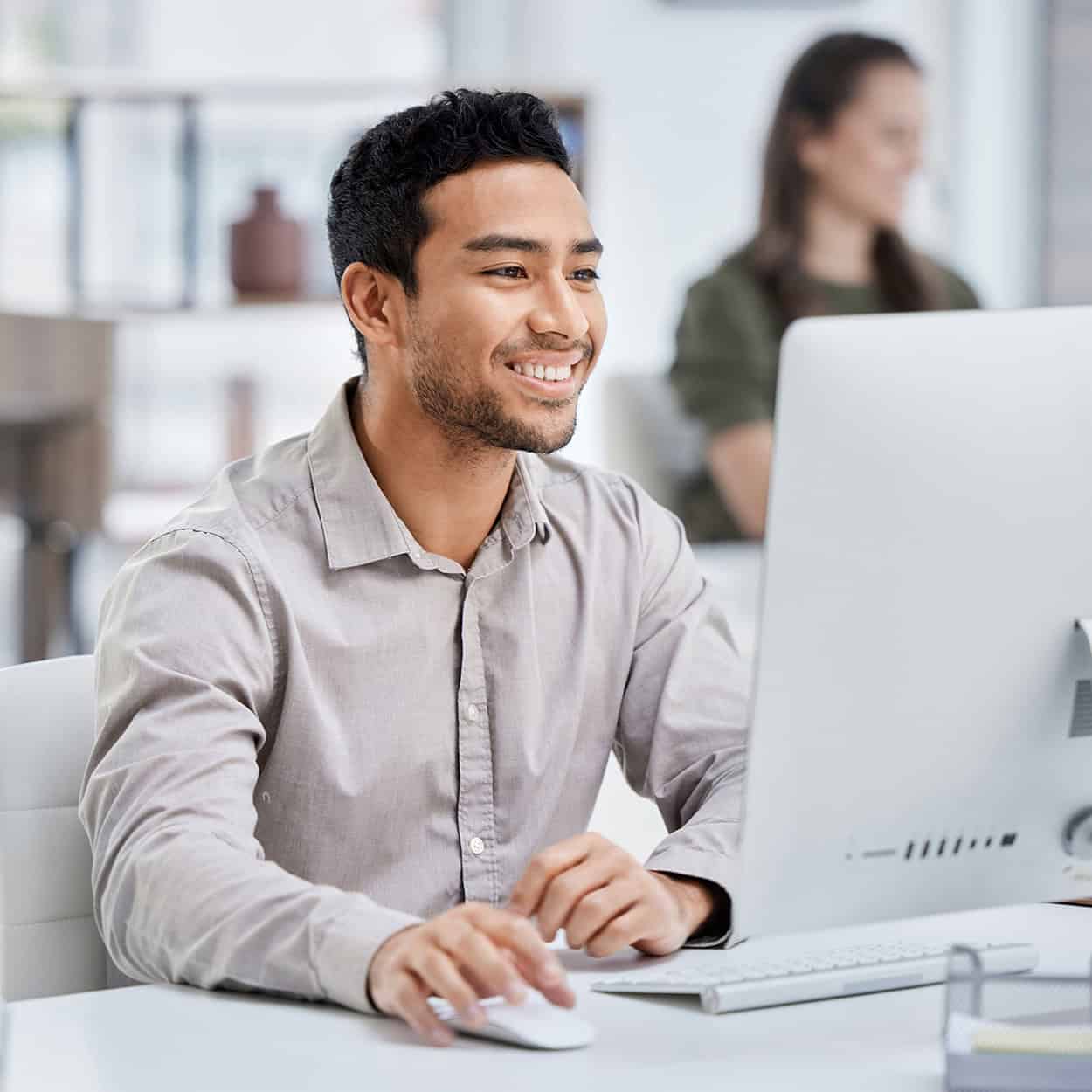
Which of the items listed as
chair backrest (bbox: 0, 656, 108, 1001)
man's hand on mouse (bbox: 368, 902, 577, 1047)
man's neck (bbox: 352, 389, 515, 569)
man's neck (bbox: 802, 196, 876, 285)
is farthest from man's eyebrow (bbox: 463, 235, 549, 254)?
man's neck (bbox: 802, 196, 876, 285)

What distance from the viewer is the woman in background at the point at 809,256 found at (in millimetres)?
3182

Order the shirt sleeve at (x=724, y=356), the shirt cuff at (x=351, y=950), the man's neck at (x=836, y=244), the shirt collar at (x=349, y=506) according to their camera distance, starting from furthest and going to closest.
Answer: the man's neck at (x=836, y=244), the shirt sleeve at (x=724, y=356), the shirt collar at (x=349, y=506), the shirt cuff at (x=351, y=950)

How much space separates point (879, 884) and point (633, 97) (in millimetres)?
4030

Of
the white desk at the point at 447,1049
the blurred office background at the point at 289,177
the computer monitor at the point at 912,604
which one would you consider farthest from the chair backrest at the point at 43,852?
the blurred office background at the point at 289,177

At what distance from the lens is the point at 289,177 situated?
429 centimetres

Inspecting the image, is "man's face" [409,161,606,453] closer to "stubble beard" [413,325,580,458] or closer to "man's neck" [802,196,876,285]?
"stubble beard" [413,325,580,458]

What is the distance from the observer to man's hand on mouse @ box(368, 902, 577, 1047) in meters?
0.94

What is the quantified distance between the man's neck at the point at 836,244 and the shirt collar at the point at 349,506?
6.75 ft

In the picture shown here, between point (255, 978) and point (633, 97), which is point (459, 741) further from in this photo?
point (633, 97)

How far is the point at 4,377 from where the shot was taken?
3682 mm

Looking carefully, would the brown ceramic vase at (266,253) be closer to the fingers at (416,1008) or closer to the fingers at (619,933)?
the fingers at (619,933)

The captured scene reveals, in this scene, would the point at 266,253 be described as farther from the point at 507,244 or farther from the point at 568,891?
the point at 568,891

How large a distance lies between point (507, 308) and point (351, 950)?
0.56 m

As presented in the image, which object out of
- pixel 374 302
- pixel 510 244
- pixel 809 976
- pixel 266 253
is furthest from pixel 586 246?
pixel 266 253
